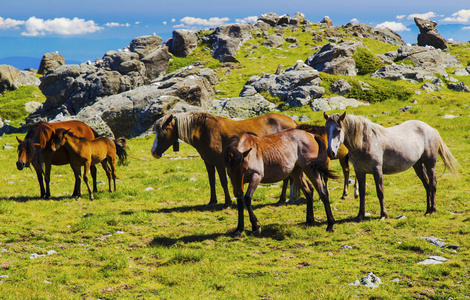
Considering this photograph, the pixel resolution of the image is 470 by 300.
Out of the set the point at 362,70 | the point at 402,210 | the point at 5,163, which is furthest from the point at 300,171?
the point at 362,70

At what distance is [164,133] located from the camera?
13438 millimetres

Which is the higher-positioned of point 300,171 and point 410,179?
point 300,171

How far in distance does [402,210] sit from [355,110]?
2269 centimetres

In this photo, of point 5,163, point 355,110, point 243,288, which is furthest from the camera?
point 355,110

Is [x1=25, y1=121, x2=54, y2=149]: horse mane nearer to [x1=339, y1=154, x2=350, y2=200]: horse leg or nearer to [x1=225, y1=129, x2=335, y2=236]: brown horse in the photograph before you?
[x1=225, y1=129, x2=335, y2=236]: brown horse

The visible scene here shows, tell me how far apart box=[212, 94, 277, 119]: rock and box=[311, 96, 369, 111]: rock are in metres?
4.11

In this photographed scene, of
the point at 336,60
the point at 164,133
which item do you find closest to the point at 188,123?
the point at 164,133

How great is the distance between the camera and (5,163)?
21.5 m

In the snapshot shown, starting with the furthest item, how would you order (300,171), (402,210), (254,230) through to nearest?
(402,210) < (300,171) < (254,230)

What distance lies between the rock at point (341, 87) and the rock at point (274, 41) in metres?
38.4

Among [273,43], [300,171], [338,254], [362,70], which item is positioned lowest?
[338,254]

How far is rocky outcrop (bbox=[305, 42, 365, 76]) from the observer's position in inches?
1827

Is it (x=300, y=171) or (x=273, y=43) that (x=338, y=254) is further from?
(x=273, y=43)

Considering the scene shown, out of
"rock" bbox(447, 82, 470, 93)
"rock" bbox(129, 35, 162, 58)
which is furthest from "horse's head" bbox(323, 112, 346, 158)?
"rock" bbox(129, 35, 162, 58)
